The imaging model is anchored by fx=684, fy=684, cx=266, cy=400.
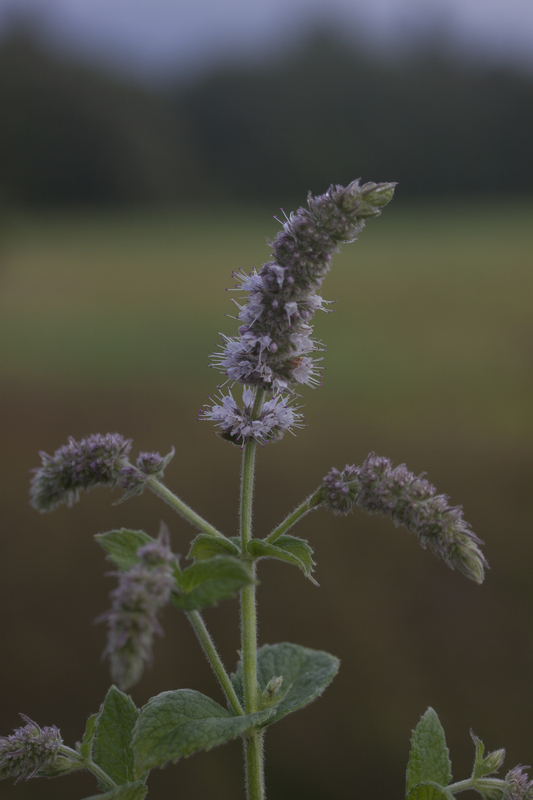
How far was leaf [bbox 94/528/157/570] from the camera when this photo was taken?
1.75 meters

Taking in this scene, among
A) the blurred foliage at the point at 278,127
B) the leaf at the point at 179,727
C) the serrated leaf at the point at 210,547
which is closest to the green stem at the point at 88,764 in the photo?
the leaf at the point at 179,727

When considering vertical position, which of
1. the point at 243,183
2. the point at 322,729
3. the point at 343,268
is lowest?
the point at 322,729

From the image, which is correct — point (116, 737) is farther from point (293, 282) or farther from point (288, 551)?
point (293, 282)

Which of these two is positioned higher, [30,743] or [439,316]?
[439,316]

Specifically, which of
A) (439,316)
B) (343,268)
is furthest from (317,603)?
(343,268)

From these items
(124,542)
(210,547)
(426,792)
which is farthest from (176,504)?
(426,792)

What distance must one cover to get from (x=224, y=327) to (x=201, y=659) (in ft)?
39.7

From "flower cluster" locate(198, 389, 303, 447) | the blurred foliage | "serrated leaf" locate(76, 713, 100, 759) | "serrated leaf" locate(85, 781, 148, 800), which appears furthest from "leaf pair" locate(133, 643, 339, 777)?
the blurred foliage

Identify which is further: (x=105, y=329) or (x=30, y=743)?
(x=105, y=329)

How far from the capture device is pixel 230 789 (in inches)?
247

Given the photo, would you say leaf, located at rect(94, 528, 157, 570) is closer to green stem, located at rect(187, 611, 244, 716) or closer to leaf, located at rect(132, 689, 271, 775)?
green stem, located at rect(187, 611, 244, 716)

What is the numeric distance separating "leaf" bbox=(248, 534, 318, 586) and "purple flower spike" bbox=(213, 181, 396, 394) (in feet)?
1.48

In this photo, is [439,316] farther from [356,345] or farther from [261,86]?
[261,86]

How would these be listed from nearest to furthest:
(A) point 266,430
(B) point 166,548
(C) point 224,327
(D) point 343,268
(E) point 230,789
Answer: (B) point 166,548
(A) point 266,430
(E) point 230,789
(C) point 224,327
(D) point 343,268
